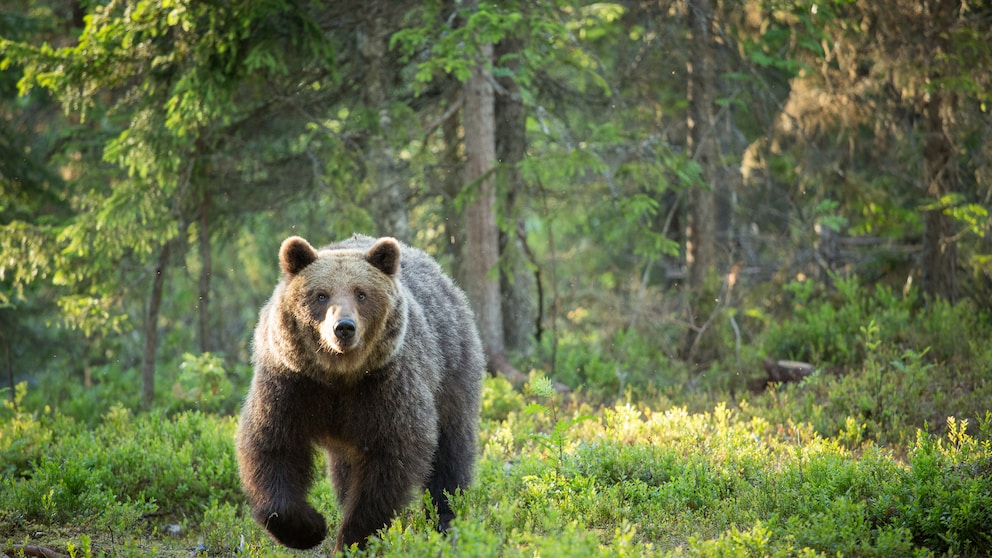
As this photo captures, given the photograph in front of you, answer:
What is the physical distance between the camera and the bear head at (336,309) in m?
5.49

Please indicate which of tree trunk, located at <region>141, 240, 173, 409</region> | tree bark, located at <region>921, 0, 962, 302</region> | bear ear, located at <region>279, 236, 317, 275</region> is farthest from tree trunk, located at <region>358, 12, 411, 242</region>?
tree bark, located at <region>921, 0, 962, 302</region>

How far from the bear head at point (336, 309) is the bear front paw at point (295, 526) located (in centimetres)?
90

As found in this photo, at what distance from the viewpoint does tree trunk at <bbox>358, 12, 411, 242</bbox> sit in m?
11.3

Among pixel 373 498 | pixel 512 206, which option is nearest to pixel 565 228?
pixel 512 206

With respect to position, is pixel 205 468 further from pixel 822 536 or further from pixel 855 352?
pixel 855 352

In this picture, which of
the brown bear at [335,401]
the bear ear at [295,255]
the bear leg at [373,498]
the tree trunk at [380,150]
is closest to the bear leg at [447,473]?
the brown bear at [335,401]

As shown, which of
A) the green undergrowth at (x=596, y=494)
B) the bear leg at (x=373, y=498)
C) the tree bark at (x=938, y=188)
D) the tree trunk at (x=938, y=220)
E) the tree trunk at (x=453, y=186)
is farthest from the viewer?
the tree trunk at (x=453, y=186)

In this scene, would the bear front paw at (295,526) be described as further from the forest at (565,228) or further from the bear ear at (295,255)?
the bear ear at (295,255)

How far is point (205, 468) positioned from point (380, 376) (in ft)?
10.5

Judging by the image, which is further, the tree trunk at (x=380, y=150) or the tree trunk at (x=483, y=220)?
the tree trunk at (x=483, y=220)

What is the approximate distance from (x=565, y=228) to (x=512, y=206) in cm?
166

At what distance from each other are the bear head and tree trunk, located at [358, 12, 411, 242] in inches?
212

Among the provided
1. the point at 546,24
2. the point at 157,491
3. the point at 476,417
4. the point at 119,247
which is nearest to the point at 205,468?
the point at 157,491

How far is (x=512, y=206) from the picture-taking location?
39.5ft
